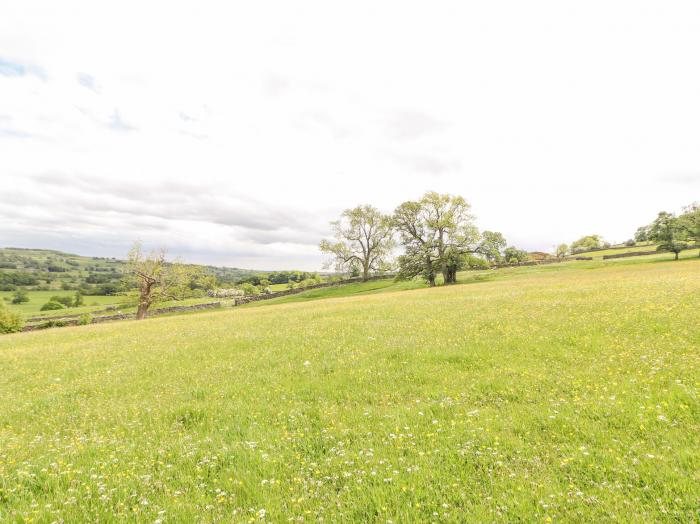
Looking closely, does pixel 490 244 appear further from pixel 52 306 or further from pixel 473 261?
pixel 52 306

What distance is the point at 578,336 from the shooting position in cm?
1237

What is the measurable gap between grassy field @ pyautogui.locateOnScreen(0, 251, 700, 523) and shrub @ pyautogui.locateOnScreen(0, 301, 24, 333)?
61.1m

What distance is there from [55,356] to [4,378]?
412cm

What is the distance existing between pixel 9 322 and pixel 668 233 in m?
124

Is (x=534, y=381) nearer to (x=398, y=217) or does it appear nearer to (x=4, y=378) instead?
(x=4, y=378)

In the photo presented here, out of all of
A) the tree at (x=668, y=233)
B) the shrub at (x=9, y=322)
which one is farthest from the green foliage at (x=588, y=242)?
the shrub at (x=9, y=322)

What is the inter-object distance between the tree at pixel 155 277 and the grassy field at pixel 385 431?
40.8 metres

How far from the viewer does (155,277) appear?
51500mm

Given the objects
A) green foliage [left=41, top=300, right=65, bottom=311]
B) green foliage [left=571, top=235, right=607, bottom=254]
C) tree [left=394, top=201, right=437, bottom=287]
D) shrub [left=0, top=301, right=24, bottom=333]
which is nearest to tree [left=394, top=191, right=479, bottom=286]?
tree [left=394, top=201, right=437, bottom=287]

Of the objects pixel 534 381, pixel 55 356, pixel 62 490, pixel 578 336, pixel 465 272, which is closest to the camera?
pixel 62 490

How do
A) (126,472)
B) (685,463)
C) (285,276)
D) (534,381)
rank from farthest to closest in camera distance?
(285,276) → (534,381) → (126,472) → (685,463)

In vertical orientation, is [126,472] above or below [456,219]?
below

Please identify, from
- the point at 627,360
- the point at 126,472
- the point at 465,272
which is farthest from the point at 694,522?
the point at 465,272

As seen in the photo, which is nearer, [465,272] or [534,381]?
[534,381]
